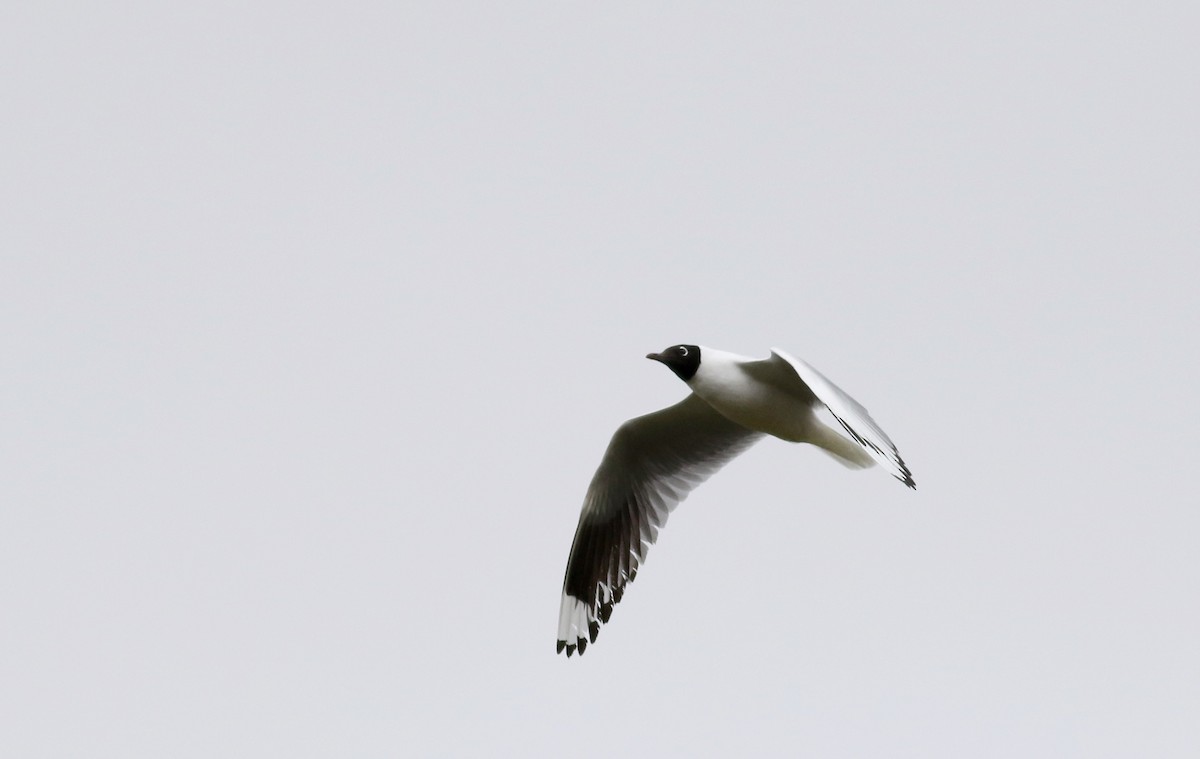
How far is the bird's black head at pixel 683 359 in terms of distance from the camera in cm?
722

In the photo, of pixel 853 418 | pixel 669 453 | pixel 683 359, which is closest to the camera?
pixel 853 418

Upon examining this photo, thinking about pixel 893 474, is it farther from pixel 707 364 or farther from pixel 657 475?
pixel 657 475

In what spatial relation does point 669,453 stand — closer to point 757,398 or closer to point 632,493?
point 632,493

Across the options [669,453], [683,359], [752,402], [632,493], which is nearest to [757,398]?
[752,402]

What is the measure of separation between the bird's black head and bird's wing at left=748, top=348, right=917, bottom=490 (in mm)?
458

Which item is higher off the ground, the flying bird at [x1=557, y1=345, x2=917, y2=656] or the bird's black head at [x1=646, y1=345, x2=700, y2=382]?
the bird's black head at [x1=646, y1=345, x2=700, y2=382]

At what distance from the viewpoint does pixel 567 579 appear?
8586mm

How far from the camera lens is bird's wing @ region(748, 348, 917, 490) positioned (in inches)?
235

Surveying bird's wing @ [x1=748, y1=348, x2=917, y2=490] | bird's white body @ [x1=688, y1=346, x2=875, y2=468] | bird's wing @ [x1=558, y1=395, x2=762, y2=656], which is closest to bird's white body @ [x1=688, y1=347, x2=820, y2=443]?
bird's white body @ [x1=688, y1=346, x2=875, y2=468]

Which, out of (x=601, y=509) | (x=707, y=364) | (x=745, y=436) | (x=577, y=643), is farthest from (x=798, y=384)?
(x=577, y=643)

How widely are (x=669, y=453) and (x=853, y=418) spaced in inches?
90.5

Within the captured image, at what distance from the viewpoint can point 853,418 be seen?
20.0 ft

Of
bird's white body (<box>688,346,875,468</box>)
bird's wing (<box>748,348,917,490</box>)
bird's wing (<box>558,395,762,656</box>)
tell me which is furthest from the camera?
bird's wing (<box>558,395,762,656</box>)

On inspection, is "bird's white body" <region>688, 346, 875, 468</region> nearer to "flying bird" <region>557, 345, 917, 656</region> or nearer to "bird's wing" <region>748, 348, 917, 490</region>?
"flying bird" <region>557, 345, 917, 656</region>
